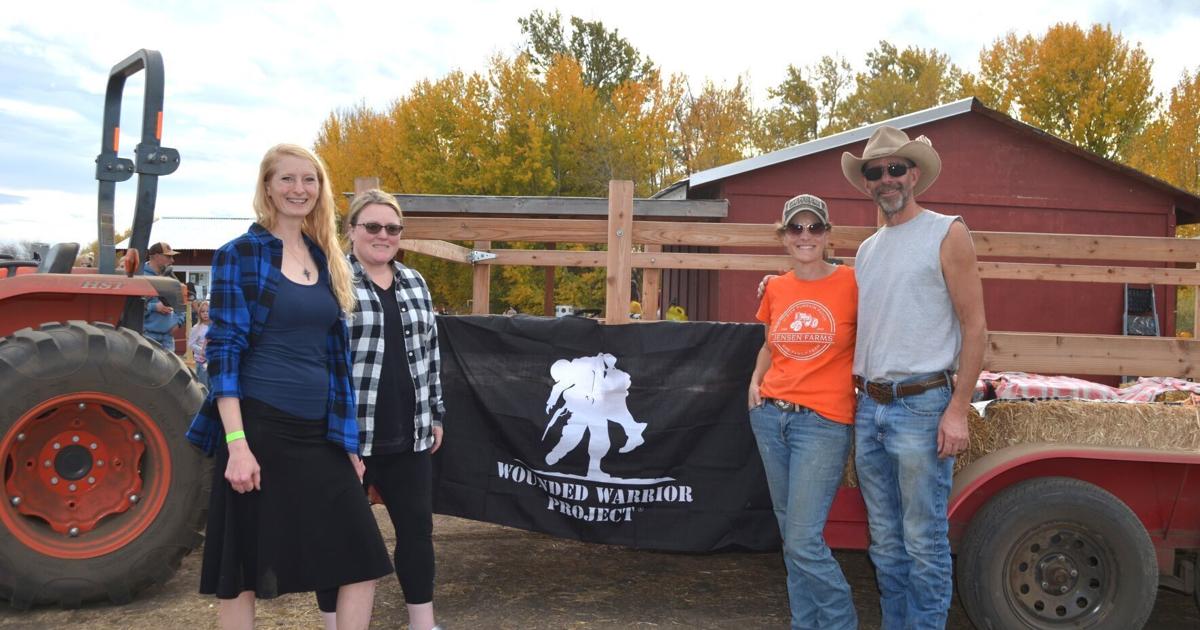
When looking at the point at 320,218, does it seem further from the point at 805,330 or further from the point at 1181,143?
the point at 1181,143

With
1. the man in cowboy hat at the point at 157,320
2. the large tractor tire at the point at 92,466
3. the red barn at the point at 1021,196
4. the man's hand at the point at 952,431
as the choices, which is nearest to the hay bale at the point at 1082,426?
the man's hand at the point at 952,431

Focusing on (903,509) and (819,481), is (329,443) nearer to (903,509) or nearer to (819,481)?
(819,481)

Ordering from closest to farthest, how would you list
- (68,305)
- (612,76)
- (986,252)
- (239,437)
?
(239,437) → (986,252) → (68,305) → (612,76)

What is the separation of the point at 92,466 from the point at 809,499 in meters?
3.45

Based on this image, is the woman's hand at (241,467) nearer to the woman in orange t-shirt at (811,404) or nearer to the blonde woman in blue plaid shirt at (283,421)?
the blonde woman in blue plaid shirt at (283,421)

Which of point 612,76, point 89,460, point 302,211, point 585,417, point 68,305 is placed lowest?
point 89,460

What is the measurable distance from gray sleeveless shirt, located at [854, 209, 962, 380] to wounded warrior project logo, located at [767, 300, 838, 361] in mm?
167

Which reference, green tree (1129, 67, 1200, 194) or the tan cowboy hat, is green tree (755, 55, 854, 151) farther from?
the tan cowboy hat

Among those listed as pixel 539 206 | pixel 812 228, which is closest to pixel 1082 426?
pixel 812 228

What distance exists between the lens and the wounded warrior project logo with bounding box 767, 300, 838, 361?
11.3 feet

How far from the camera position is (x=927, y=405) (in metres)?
3.26

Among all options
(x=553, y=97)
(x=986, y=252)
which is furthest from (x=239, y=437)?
(x=553, y=97)

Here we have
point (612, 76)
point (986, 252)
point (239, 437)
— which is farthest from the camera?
point (612, 76)

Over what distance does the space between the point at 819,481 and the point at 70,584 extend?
11.4 ft
